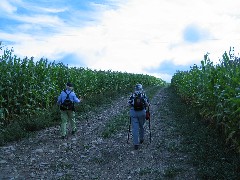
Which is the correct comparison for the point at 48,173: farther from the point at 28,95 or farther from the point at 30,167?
the point at 28,95

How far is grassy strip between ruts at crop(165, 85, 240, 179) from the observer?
8484mm

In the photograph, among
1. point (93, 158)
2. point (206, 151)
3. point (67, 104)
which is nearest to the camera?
point (206, 151)

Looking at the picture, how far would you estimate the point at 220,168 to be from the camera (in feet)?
28.6

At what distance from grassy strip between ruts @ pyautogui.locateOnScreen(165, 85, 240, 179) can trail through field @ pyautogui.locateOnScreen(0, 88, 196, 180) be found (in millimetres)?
271

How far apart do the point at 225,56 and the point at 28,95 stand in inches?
373

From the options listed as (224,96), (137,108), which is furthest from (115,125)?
(224,96)

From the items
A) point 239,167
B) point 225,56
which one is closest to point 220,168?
point 239,167

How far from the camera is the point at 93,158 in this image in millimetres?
10539

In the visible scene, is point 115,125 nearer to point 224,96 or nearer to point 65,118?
point 65,118

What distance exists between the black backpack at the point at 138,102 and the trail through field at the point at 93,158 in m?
1.45

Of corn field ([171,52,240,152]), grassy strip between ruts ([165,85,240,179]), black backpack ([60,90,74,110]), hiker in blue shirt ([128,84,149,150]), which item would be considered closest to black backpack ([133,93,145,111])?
hiker in blue shirt ([128,84,149,150])

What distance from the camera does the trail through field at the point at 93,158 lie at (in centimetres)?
903

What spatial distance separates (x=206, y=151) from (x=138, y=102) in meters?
2.78

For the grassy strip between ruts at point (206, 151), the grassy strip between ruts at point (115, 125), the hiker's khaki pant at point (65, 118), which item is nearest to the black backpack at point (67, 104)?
the hiker's khaki pant at point (65, 118)
